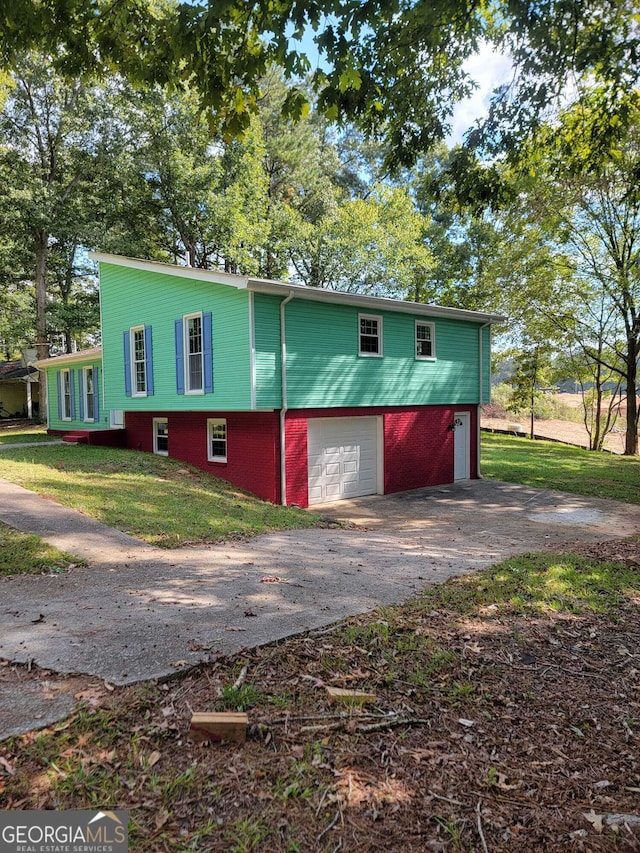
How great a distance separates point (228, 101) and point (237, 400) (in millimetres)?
7707

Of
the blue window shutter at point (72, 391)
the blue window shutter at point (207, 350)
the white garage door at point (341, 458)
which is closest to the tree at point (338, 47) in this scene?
the blue window shutter at point (207, 350)

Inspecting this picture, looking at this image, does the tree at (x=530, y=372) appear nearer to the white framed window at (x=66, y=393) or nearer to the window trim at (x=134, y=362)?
the window trim at (x=134, y=362)

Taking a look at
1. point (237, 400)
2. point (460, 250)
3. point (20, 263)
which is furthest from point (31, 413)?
point (460, 250)

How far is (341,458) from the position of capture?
15070 mm

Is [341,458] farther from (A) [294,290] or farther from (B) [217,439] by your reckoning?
(A) [294,290]

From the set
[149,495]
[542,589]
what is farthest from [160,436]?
[542,589]

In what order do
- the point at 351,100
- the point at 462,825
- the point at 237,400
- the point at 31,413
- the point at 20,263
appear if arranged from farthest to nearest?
the point at 31,413 < the point at 20,263 < the point at 237,400 < the point at 351,100 < the point at 462,825

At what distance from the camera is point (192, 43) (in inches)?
195

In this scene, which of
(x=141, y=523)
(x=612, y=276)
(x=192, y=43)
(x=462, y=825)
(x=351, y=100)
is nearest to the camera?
(x=462, y=825)

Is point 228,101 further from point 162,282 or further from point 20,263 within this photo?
point 20,263

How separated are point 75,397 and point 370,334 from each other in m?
14.0

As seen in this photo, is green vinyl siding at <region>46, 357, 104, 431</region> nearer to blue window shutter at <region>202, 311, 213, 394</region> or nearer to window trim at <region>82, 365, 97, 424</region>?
window trim at <region>82, 365, 97, 424</region>

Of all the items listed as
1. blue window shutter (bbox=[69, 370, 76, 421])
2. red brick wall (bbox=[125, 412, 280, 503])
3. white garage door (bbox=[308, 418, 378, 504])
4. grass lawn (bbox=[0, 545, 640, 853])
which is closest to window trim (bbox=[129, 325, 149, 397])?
red brick wall (bbox=[125, 412, 280, 503])

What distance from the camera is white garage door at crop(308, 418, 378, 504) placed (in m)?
14.5
